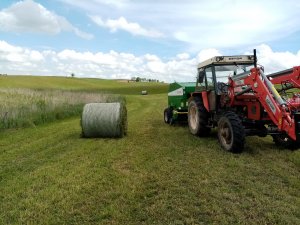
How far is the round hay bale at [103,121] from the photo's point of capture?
10.6 m

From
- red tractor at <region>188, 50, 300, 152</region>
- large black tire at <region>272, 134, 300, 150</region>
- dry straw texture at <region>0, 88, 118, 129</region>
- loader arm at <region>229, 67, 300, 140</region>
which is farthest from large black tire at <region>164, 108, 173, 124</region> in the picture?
large black tire at <region>272, 134, 300, 150</region>

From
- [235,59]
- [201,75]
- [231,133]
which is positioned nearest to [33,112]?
[201,75]

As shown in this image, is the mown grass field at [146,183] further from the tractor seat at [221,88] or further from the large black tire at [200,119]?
the tractor seat at [221,88]

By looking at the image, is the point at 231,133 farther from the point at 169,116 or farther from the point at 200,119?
the point at 169,116

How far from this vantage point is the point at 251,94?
30.4 feet

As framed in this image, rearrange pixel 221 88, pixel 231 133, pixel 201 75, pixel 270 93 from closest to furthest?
1. pixel 270 93
2. pixel 231 133
3. pixel 221 88
4. pixel 201 75

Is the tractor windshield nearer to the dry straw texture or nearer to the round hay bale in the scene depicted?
the round hay bale

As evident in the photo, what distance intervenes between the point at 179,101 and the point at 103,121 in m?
4.34

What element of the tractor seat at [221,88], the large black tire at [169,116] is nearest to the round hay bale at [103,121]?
the tractor seat at [221,88]

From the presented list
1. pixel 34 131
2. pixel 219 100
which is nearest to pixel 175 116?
pixel 219 100

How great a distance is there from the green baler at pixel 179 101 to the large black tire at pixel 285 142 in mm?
4579

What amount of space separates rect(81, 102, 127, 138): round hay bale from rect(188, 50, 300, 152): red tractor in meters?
2.28

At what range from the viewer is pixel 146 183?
20.7 feet

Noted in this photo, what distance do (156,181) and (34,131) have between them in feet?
24.4
